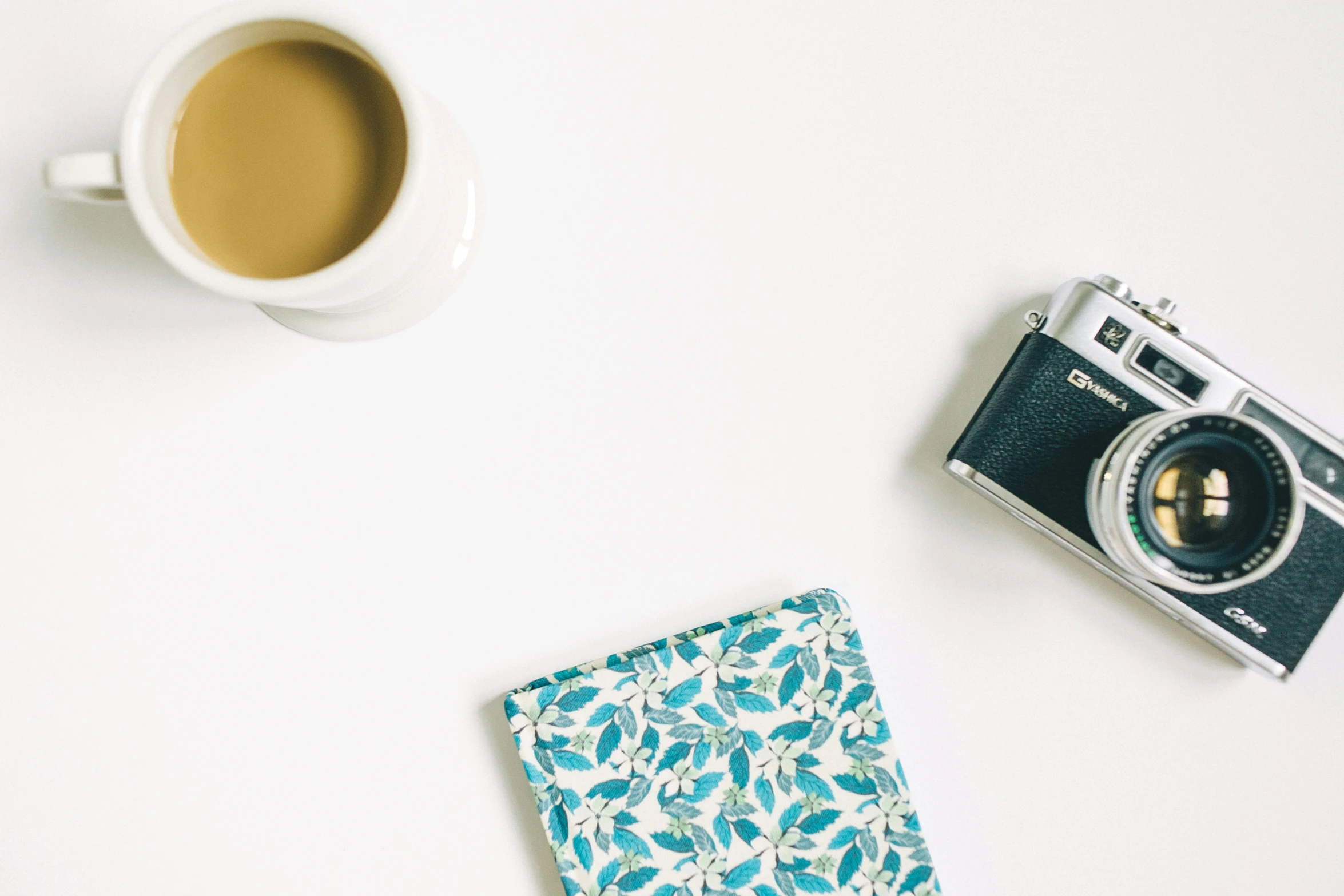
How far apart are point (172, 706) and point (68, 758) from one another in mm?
75

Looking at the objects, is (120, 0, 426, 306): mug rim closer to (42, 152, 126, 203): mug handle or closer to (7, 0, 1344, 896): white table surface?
(42, 152, 126, 203): mug handle

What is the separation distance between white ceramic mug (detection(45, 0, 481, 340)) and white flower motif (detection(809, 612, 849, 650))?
1.06ft

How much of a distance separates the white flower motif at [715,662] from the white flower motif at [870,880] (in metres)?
0.15

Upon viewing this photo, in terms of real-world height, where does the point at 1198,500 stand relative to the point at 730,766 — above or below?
above

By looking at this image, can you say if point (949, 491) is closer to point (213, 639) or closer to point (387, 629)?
point (387, 629)

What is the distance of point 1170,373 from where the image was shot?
54 centimetres

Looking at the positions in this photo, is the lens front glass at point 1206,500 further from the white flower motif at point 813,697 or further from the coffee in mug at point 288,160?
the coffee in mug at point 288,160

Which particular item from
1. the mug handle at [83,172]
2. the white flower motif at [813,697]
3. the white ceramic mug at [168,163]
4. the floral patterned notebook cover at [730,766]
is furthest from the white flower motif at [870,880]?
the mug handle at [83,172]

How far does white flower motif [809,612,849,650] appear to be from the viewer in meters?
0.57

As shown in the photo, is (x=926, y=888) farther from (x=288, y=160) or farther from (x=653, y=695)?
(x=288, y=160)

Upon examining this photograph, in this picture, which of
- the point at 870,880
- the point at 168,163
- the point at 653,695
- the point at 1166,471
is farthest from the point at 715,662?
the point at 168,163


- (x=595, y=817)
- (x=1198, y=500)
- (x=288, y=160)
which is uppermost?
(x=1198, y=500)

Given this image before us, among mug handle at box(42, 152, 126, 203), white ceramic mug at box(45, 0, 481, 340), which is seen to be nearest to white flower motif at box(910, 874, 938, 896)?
white ceramic mug at box(45, 0, 481, 340)

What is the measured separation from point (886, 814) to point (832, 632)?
0.38 ft
